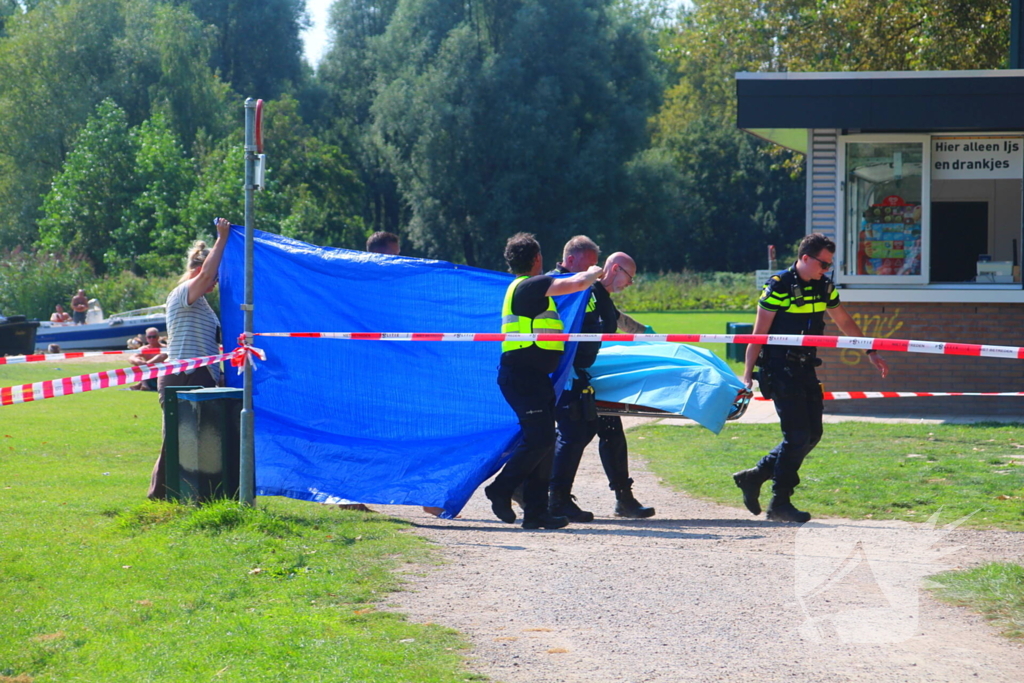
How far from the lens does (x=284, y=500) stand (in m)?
8.31

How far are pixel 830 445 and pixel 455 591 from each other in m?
6.45

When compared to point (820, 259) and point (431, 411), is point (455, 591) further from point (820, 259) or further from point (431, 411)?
point (820, 259)

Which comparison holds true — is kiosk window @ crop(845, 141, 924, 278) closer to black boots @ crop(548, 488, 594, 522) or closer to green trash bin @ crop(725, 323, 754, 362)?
green trash bin @ crop(725, 323, 754, 362)

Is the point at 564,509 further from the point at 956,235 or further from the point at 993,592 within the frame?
the point at 956,235

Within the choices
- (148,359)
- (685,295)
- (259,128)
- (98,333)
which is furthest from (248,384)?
(685,295)

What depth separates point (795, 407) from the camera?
293 inches

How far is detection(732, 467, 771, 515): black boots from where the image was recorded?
7781 millimetres

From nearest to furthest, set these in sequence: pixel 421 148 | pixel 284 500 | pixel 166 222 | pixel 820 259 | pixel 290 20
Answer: pixel 820 259 < pixel 284 500 < pixel 166 222 < pixel 421 148 < pixel 290 20

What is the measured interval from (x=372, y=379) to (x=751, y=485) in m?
A: 2.63

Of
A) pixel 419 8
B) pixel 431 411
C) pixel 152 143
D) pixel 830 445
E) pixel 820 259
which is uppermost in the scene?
pixel 419 8

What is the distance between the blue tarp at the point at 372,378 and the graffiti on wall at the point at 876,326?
7.11 meters

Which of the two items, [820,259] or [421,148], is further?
[421,148]

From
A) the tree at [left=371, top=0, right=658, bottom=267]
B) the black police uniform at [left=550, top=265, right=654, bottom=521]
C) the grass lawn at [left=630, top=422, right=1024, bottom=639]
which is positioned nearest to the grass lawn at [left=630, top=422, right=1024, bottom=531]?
the grass lawn at [left=630, top=422, right=1024, bottom=639]

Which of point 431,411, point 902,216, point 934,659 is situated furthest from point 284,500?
point 902,216
